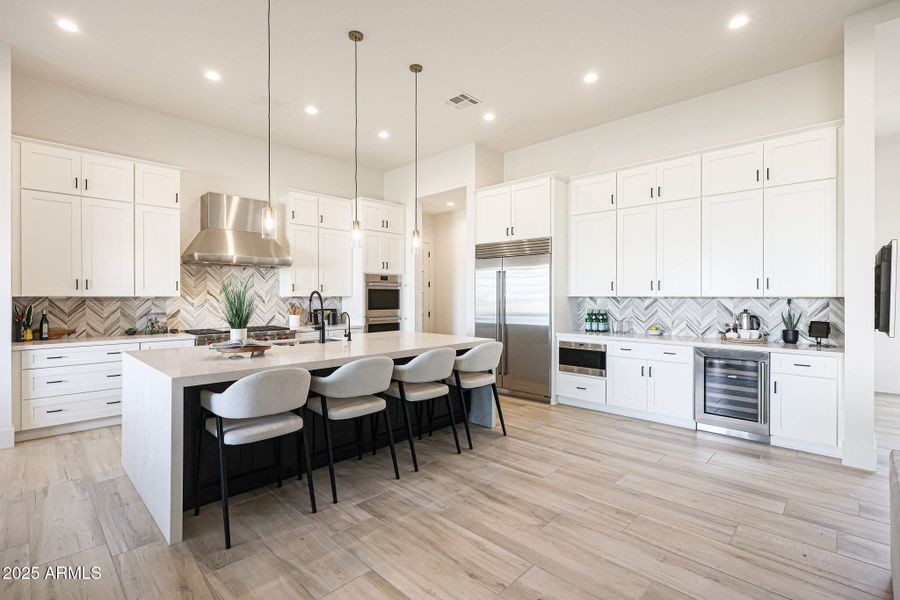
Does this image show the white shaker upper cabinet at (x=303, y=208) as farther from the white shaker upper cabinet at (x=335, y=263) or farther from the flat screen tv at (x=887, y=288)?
the flat screen tv at (x=887, y=288)

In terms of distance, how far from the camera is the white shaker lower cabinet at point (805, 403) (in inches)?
136

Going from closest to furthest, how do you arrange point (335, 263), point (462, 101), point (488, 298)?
point (462, 101) < point (488, 298) < point (335, 263)

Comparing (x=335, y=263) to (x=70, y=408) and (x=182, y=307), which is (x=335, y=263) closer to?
(x=182, y=307)

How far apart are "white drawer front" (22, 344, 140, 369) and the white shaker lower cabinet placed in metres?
5.96

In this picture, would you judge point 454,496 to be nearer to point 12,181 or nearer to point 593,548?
point 593,548

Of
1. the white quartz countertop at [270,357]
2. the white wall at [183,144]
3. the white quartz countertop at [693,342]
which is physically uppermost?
the white wall at [183,144]

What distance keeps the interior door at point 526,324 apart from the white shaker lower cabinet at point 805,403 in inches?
87.0

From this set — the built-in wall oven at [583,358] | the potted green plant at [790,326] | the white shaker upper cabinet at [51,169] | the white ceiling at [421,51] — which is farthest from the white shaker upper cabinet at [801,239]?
the white shaker upper cabinet at [51,169]

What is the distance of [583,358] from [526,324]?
0.80 m

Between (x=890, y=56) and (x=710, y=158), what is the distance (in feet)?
4.49

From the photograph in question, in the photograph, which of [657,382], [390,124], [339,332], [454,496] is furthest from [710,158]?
[339,332]

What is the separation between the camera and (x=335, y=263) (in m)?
6.24

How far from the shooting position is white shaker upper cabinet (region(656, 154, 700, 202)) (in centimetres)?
441

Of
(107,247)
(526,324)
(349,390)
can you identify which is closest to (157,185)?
(107,247)
